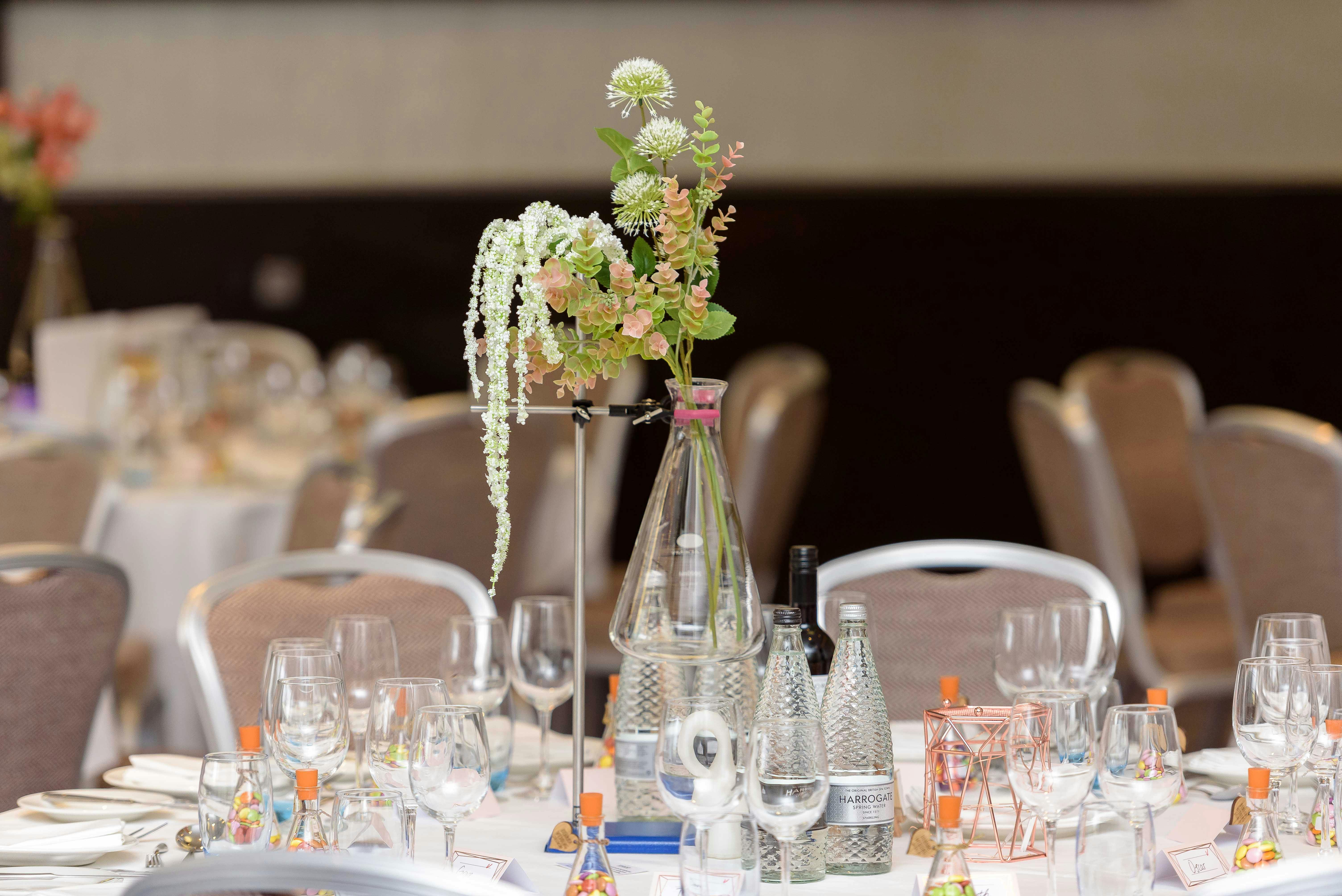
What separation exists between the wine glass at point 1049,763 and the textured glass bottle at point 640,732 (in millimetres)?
344

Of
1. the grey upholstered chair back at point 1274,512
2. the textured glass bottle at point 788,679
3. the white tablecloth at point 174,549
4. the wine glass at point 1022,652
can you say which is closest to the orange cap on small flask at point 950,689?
the wine glass at point 1022,652

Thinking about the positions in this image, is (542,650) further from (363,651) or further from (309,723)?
(309,723)

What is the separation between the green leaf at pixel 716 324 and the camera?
4.66 ft

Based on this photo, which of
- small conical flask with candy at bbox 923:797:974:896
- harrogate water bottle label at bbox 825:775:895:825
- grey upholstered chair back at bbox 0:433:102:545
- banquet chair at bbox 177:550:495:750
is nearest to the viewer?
small conical flask with candy at bbox 923:797:974:896

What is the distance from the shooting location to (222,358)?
4441 mm

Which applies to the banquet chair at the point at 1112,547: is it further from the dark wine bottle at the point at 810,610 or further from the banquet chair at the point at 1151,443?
the dark wine bottle at the point at 810,610

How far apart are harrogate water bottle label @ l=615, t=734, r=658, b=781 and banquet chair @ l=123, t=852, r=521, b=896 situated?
1.88 ft

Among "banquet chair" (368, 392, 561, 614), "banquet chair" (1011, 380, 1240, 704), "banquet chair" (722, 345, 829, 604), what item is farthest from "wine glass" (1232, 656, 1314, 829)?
"banquet chair" (722, 345, 829, 604)

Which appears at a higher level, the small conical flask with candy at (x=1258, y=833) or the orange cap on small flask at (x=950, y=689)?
the orange cap on small flask at (x=950, y=689)

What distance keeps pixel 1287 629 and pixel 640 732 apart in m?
0.70

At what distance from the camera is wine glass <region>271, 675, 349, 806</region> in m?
1.46

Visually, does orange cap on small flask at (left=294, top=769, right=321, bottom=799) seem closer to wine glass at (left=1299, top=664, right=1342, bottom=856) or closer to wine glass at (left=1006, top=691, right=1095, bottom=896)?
wine glass at (left=1006, top=691, right=1095, bottom=896)

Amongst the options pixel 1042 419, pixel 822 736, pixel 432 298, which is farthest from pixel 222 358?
pixel 822 736

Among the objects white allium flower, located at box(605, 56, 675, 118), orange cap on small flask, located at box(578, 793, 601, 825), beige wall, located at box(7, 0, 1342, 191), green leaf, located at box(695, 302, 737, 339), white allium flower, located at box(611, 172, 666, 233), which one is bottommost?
orange cap on small flask, located at box(578, 793, 601, 825)
